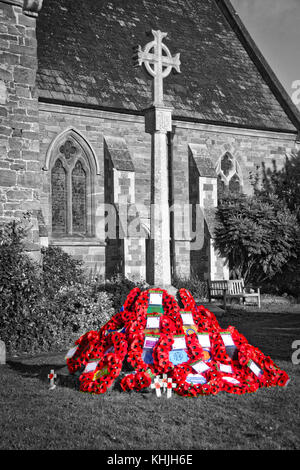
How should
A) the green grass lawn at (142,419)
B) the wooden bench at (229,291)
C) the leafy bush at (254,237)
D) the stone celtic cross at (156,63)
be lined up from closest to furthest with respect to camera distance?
1. the green grass lawn at (142,419)
2. the stone celtic cross at (156,63)
3. the wooden bench at (229,291)
4. the leafy bush at (254,237)

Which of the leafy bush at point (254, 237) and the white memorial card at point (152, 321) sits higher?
the leafy bush at point (254, 237)

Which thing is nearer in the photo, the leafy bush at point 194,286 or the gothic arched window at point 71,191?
the leafy bush at point 194,286

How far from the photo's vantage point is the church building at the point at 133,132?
65.7ft

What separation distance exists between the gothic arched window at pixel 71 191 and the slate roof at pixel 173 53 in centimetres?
173

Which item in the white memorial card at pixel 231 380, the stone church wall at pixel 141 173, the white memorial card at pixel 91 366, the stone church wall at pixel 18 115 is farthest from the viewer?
the stone church wall at pixel 141 173

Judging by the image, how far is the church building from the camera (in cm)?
2003

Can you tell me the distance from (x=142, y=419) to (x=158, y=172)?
5142 millimetres

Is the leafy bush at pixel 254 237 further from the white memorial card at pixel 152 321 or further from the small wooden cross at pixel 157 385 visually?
the small wooden cross at pixel 157 385

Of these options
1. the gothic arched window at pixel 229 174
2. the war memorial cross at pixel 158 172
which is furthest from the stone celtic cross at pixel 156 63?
the gothic arched window at pixel 229 174

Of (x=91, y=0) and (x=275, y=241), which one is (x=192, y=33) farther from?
(x=275, y=241)

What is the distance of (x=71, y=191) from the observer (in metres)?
20.6

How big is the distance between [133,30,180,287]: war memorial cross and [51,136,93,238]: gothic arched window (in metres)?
9.84

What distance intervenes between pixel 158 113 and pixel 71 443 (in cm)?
640

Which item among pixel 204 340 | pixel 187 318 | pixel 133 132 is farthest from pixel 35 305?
pixel 133 132
